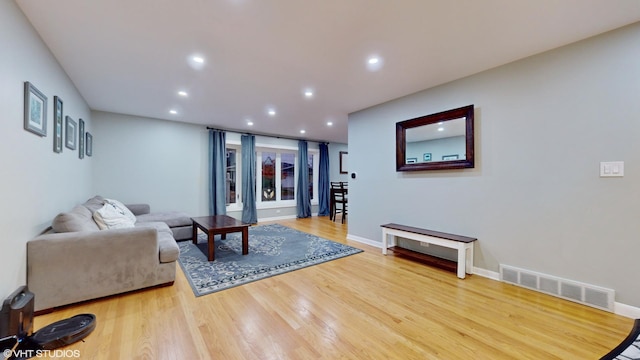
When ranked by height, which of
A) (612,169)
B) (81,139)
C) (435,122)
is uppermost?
(435,122)

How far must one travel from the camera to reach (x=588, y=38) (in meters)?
2.22

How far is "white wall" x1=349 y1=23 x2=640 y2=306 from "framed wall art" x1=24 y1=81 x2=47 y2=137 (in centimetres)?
406

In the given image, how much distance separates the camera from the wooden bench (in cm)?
280

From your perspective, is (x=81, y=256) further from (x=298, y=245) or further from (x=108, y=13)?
(x=298, y=245)

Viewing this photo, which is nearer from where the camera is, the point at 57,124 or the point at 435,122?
the point at 57,124

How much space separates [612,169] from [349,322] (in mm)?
2591

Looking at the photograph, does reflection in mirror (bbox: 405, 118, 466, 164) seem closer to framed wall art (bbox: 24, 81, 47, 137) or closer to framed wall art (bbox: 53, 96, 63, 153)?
framed wall art (bbox: 24, 81, 47, 137)

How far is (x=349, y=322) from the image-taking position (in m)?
1.95

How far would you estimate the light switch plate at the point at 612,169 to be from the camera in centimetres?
209

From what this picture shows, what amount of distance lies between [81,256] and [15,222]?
546mm

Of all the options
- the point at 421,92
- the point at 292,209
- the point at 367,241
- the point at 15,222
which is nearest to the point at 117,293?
the point at 15,222

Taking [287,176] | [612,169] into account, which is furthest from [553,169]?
[287,176]

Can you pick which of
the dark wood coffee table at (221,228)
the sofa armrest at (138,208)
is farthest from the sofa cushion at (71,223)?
the sofa armrest at (138,208)

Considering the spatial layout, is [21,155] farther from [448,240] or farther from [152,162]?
[448,240]
